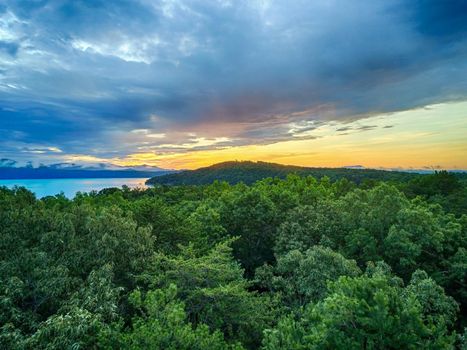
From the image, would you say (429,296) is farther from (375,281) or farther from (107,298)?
(107,298)

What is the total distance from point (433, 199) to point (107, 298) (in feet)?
134

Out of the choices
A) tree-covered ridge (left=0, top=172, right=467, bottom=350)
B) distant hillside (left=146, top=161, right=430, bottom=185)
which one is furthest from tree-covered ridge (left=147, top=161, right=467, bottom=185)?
tree-covered ridge (left=0, top=172, right=467, bottom=350)

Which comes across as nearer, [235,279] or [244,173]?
[235,279]

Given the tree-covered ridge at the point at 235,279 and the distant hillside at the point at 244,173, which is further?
the distant hillside at the point at 244,173

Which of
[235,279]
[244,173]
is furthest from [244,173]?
[235,279]

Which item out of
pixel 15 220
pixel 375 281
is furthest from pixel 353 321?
pixel 15 220

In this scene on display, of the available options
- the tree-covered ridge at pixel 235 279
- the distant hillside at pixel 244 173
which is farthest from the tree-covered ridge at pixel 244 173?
the tree-covered ridge at pixel 235 279

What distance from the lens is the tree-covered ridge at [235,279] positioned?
339 inches

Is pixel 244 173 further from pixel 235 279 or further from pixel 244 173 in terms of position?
pixel 235 279

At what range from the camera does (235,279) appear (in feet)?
56.3

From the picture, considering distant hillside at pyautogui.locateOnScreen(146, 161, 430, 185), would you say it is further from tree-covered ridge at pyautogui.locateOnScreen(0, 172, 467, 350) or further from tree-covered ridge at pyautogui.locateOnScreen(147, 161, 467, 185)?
tree-covered ridge at pyautogui.locateOnScreen(0, 172, 467, 350)

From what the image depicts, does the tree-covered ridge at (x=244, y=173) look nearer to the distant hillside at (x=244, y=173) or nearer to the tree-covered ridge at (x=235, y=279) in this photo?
the distant hillside at (x=244, y=173)

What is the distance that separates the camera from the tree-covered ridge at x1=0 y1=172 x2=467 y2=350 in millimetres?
8609

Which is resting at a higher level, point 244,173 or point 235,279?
point 244,173
